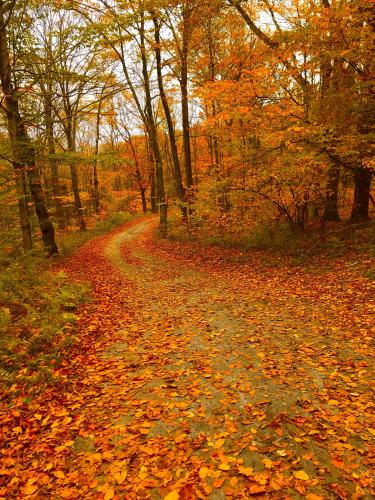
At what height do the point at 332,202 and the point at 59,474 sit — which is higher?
the point at 332,202

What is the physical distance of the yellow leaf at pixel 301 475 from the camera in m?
3.23

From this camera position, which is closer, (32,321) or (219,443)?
(219,443)

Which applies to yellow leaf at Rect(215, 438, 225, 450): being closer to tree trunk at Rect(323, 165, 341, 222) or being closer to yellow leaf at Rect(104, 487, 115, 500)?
yellow leaf at Rect(104, 487, 115, 500)

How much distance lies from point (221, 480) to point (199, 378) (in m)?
1.85

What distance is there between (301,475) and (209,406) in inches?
55.9

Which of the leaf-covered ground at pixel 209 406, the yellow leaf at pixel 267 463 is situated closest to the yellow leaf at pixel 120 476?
the leaf-covered ground at pixel 209 406

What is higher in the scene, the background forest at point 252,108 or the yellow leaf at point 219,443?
the background forest at point 252,108

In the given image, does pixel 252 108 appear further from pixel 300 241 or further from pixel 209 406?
pixel 209 406

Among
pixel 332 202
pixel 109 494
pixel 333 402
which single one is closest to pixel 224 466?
pixel 109 494

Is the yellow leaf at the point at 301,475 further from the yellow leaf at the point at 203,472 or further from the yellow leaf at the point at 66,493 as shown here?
the yellow leaf at the point at 66,493

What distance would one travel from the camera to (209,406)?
A: 4.45 m

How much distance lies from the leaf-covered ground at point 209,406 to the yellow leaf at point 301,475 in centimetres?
1

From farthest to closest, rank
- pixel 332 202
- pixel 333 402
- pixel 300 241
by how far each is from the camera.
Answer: pixel 332 202 → pixel 300 241 → pixel 333 402

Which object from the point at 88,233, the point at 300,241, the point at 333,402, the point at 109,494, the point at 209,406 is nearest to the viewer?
the point at 109,494
